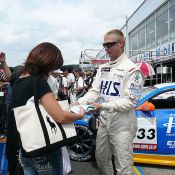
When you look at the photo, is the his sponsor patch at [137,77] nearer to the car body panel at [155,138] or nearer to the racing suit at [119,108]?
the racing suit at [119,108]

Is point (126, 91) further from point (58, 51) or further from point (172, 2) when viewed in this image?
point (172, 2)

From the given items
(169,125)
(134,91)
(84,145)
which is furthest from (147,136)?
(134,91)

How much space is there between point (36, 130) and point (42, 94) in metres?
0.25

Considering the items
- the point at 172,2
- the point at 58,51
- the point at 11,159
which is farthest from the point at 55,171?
the point at 172,2

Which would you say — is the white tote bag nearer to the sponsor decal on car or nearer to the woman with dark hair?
the woman with dark hair

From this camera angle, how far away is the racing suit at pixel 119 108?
10.7 feet

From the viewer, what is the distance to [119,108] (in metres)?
3.23

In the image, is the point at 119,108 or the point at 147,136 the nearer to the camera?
the point at 119,108

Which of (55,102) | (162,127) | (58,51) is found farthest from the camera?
(162,127)

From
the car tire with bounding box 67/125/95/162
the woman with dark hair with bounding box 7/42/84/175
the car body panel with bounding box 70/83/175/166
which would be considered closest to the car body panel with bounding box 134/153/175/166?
the car body panel with bounding box 70/83/175/166

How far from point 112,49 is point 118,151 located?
1.05 meters

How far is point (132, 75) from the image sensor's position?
10.8ft

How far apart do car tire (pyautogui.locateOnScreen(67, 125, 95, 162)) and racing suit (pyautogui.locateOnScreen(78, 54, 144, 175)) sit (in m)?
1.80

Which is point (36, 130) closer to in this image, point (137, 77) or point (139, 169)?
point (137, 77)
